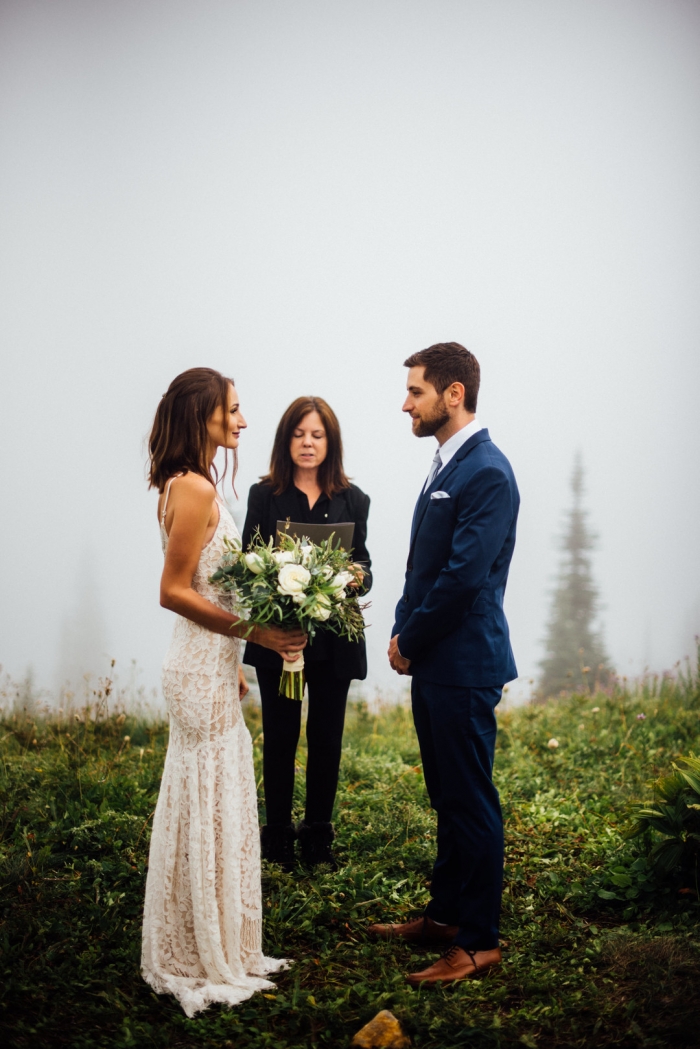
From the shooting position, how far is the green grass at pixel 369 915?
116 inches

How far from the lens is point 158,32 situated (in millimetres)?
10836

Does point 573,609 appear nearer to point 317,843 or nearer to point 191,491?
point 317,843

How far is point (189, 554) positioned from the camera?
3088 mm

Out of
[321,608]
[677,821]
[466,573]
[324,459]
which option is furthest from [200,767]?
[677,821]

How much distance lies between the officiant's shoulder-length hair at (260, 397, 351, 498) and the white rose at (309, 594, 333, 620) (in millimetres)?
1453

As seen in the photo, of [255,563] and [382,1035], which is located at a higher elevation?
[255,563]

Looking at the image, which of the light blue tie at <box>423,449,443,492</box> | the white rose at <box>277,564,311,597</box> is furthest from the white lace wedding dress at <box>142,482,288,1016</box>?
the light blue tie at <box>423,449,443,492</box>

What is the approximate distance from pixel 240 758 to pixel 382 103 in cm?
1090

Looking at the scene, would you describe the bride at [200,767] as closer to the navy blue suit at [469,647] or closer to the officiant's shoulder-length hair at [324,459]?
the navy blue suit at [469,647]

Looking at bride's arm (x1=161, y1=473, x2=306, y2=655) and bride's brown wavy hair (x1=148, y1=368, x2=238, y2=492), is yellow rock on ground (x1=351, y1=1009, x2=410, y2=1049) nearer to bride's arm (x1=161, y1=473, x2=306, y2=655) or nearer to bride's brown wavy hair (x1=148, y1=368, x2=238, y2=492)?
bride's arm (x1=161, y1=473, x2=306, y2=655)

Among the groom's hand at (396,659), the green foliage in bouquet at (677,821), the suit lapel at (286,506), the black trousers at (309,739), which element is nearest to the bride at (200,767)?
the groom's hand at (396,659)

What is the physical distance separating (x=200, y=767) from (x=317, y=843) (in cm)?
153

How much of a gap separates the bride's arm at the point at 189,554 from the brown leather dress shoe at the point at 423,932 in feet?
5.42

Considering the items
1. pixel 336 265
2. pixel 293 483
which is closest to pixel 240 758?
pixel 293 483
